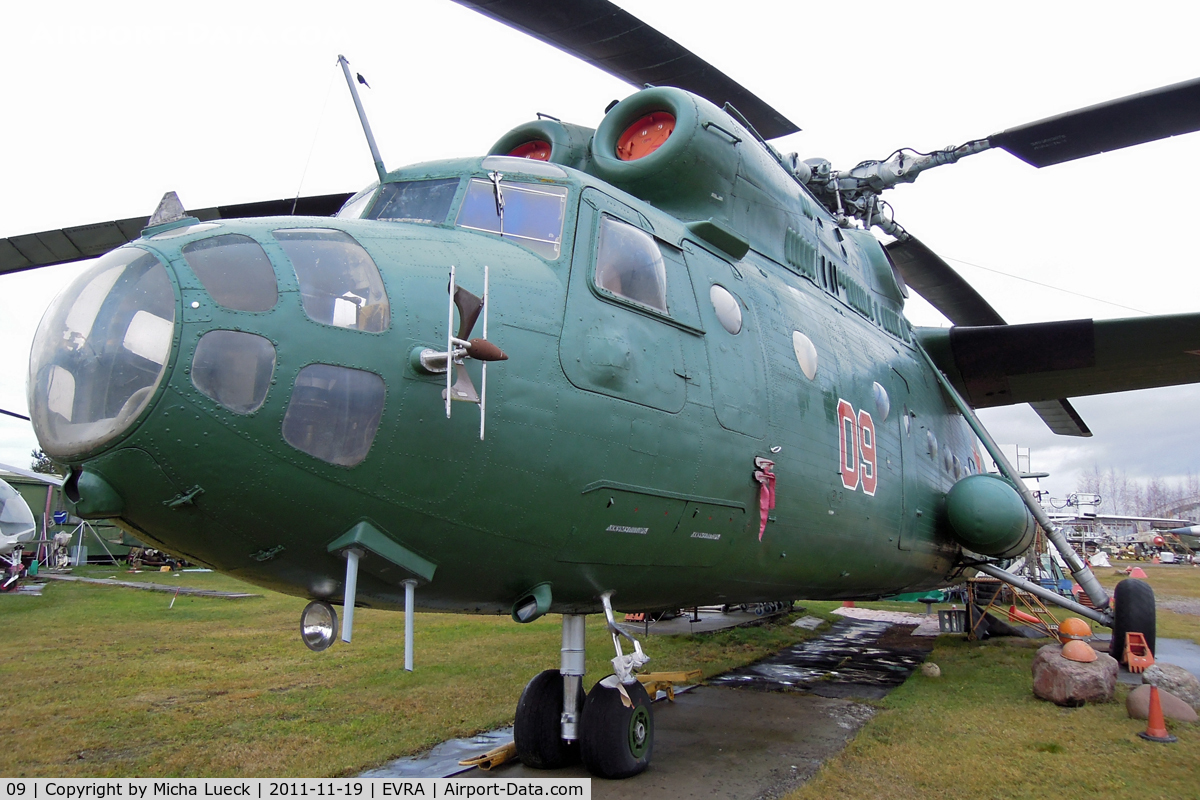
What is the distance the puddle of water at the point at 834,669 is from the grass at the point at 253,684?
0.54m

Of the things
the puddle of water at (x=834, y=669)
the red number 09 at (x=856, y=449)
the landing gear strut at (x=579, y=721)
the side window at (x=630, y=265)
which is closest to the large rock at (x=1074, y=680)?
the puddle of water at (x=834, y=669)

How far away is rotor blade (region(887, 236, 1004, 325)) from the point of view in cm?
1193

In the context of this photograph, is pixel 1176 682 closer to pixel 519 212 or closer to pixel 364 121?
pixel 519 212

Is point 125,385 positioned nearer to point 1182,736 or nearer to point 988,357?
point 1182,736

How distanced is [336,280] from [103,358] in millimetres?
973

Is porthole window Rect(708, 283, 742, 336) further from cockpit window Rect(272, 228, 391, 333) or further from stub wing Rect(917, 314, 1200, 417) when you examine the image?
stub wing Rect(917, 314, 1200, 417)

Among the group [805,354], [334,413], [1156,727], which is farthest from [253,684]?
[1156,727]

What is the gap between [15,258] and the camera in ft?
21.3

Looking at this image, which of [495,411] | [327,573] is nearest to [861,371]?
[495,411]

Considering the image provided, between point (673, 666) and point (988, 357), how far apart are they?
6.37 meters

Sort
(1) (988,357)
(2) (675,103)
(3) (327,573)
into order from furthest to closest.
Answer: (1) (988,357) < (2) (675,103) < (3) (327,573)

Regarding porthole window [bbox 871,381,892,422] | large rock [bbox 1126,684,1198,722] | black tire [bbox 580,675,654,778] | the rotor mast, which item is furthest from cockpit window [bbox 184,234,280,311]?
large rock [bbox 1126,684,1198,722]

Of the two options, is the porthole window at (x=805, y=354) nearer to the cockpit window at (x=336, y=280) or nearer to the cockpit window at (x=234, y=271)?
the cockpit window at (x=336, y=280)

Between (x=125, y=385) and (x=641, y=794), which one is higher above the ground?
(x=125, y=385)
